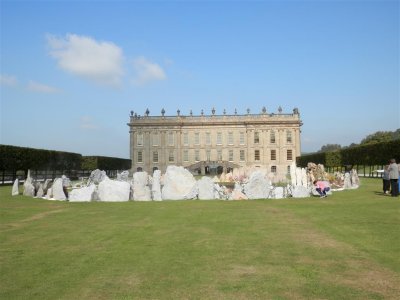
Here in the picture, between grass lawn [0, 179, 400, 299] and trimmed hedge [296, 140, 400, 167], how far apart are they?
93.8 ft

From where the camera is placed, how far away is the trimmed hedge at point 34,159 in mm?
36188

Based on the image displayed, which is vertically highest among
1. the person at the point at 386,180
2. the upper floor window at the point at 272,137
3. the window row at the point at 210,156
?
the upper floor window at the point at 272,137

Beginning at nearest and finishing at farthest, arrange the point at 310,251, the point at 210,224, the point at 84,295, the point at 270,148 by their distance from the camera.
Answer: the point at 84,295 < the point at 310,251 < the point at 210,224 < the point at 270,148

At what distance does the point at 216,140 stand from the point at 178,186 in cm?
6425

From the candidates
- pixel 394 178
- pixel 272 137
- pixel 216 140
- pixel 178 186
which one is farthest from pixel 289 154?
pixel 178 186

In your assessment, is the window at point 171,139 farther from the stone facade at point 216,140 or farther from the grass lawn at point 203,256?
the grass lawn at point 203,256

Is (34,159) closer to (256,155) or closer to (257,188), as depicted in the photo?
(257,188)

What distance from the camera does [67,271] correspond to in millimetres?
6609

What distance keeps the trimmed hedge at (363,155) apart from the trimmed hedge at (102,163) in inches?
1165

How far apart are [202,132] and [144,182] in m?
64.4

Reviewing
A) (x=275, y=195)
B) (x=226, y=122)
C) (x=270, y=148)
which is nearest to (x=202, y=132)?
(x=226, y=122)

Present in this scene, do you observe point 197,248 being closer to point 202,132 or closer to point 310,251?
point 310,251

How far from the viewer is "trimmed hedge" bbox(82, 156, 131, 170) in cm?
5694

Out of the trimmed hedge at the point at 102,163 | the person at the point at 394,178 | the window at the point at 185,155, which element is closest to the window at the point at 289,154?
the window at the point at 185,155
